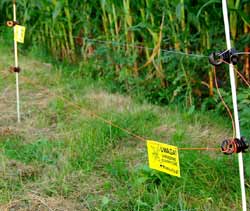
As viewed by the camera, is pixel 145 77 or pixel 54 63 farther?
pixel 54 63

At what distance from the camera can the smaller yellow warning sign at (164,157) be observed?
6.52 ft

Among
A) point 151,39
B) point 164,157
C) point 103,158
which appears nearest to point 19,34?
point 151,39

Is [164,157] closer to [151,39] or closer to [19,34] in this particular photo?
[19,34]

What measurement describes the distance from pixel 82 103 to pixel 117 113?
437 mm

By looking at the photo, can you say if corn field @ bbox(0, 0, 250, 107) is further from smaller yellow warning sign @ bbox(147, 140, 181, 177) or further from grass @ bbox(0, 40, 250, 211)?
smaller yellow warning sign @ bbox(147, 140, 181, 177)

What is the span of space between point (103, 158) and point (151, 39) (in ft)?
5.42

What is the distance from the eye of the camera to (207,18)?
3.57 m

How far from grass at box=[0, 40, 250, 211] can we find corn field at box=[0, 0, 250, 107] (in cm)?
30

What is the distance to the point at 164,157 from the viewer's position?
2.06m

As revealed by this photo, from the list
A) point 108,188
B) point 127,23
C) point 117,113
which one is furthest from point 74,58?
point 108,188

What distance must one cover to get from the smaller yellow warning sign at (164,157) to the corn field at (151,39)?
55.8 inches

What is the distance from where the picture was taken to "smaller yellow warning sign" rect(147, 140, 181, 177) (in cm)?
199

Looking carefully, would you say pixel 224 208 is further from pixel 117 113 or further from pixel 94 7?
pixel 94 7

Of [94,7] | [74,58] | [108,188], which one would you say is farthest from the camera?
[74,58]
